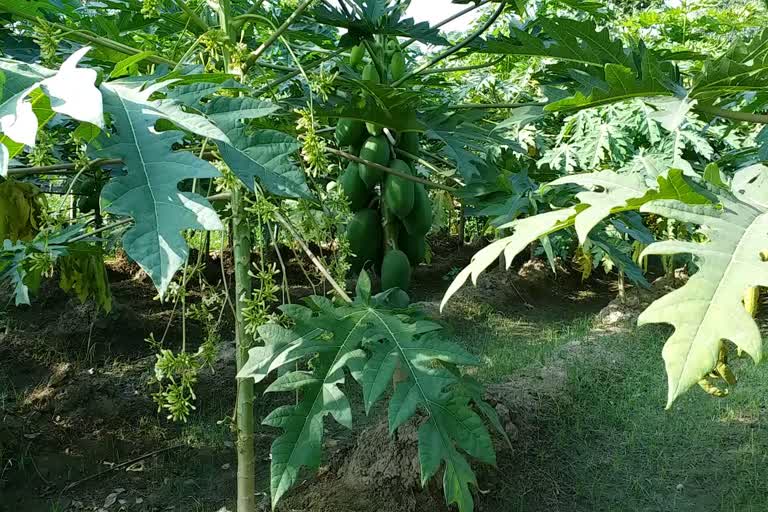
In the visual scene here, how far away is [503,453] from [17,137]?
92.4 inches

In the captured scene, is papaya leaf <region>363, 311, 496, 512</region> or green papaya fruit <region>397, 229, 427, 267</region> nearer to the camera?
papaya leaf <region>363, 311, 496, 512</region>

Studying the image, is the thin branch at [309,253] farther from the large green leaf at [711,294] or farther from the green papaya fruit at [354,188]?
the large green leaf at [711,294]

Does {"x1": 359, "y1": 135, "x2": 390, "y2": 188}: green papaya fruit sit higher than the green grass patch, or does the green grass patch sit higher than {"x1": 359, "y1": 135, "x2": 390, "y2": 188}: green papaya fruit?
{"x1": 359, "y1": 135, "x2": 390, "y2": 188}: green papaya fruit

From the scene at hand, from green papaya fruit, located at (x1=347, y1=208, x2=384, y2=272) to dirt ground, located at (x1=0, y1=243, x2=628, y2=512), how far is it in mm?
689

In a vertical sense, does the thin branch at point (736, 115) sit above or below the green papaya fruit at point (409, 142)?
above

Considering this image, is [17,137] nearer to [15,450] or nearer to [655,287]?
[15,450]

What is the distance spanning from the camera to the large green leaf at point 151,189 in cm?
85

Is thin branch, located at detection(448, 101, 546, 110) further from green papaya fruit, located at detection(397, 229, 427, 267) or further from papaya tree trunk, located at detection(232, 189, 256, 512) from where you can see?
papaya tree trunk, located at detection(232, 189, 256, 512)

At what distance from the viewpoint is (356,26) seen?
2.09 meters

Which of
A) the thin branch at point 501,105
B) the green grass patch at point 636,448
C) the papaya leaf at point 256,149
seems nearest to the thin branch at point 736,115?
the thin branch at point 501,105

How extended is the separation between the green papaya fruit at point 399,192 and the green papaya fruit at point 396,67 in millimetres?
300

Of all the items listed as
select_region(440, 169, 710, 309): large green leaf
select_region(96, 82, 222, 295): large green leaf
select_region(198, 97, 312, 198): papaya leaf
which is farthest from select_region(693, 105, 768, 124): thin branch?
select_region(96, 82, 222, 295): large green leaf

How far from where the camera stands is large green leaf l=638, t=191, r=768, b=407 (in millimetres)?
661

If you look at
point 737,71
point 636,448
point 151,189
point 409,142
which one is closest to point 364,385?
point 151,189
